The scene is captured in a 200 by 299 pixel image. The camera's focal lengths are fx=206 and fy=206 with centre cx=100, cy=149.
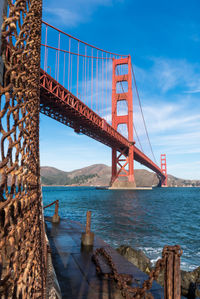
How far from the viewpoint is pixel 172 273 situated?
6.66 feet

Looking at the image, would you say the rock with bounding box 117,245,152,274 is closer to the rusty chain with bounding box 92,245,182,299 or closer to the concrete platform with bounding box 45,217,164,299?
the concrete platform with bounding box 45,217,164,299

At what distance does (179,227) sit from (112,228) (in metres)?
5.37

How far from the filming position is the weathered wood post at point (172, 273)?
2.01 metres

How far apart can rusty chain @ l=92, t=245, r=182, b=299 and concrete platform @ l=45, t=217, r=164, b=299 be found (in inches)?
5.4

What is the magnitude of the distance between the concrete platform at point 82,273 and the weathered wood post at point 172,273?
2519 millimetres

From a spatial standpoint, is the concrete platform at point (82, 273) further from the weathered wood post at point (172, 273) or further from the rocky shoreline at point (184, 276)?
the weathered wood post at point (172, 273)

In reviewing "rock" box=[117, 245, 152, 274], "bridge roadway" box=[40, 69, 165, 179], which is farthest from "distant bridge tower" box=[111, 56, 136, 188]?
"rock" box=[117, 245, 152, 274]

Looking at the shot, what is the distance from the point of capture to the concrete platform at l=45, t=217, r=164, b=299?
4195 mm

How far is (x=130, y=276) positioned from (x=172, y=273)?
3.49 metres

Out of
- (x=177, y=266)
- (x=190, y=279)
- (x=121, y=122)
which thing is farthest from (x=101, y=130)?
(x=177, y=266)

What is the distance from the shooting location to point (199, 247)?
10.9 m

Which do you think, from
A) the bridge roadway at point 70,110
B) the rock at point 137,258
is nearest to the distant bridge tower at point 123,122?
the bridge roadway at point 70,110

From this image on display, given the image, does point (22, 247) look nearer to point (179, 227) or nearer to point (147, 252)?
point (147, 252)

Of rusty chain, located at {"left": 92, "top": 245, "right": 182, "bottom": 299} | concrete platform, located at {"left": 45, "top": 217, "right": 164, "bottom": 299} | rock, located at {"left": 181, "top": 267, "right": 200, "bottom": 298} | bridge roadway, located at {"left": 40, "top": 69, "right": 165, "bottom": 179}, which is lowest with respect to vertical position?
rock, located at {"left": 181, "top": 267, "right": 200, "bottom": 298}
